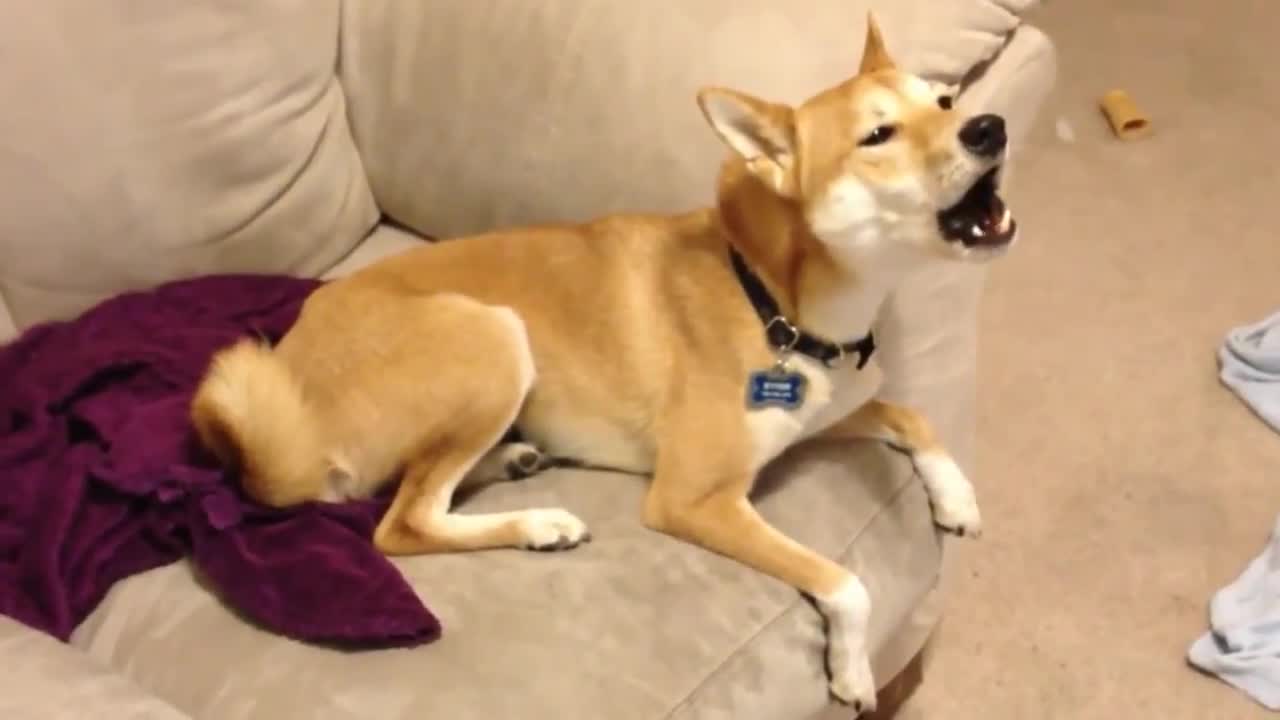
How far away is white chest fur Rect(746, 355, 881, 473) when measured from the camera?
1.36m

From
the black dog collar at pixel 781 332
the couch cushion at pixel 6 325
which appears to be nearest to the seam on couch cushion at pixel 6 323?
the couch cushion at pixel 6 325

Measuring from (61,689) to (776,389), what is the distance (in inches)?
26.2

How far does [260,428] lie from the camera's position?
52.5 inches

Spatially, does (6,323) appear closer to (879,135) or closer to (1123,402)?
(879,135)

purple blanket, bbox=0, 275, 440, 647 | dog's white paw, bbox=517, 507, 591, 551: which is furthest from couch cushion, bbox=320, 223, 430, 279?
dog's white paw, bbox=517, 507, 591, 551

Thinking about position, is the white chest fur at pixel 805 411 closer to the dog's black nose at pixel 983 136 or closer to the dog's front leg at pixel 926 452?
the dog's front leg at pixel 926 452

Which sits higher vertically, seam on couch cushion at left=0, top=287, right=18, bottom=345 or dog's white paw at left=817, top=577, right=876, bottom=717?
seam on couch cushion at left=0, top=287, right=18, bottom=345

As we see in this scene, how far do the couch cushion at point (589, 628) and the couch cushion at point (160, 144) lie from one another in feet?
1.43

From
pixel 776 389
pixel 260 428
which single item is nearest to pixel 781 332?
pixel 776 389

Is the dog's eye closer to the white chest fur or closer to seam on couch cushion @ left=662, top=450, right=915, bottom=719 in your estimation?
the white chest fur

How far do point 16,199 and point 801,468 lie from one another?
0.88 metres

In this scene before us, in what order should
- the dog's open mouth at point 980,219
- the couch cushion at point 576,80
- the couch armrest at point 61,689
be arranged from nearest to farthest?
1. the couch armrest at point 61,689
2. the dog's open mouth at point 980,219
3. the couch cushion at point 576,80

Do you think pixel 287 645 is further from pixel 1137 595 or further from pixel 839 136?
A: pixel 1137 595

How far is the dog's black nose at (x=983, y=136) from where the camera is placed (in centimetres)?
120
